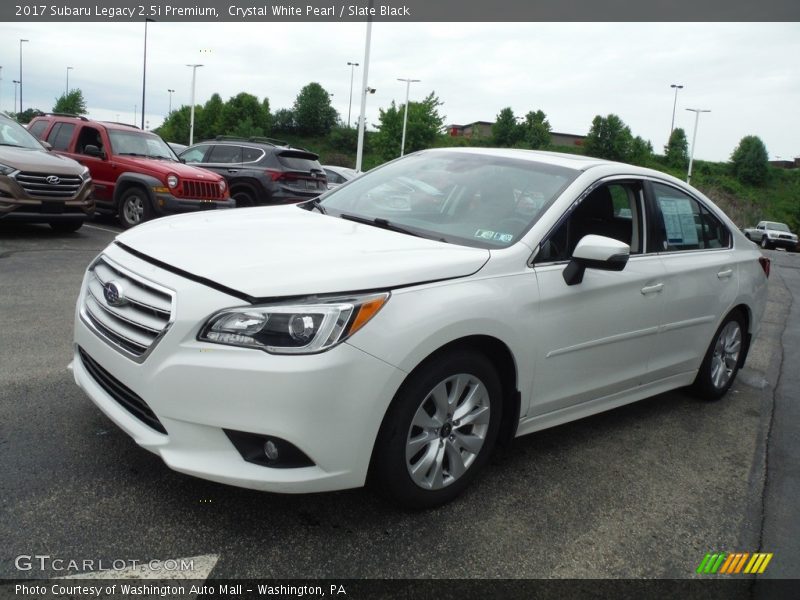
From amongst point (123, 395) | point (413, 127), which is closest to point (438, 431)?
point (123, 395)

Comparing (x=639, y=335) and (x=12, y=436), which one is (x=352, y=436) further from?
(x=639, y=335)

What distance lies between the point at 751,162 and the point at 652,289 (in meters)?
99.3

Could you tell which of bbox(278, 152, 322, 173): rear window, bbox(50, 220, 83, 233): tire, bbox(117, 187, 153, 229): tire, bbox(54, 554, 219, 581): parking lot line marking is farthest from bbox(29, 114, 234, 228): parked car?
bbox(54, 554, 219, 581): parking lot line marking

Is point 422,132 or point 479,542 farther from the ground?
point 422,132

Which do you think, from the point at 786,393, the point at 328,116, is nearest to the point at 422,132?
the point at 328,116

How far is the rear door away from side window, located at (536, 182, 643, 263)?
0.13 meters

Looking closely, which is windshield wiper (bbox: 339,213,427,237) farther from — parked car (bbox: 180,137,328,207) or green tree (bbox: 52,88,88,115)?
green tree (bbox: 52,88,88,115)

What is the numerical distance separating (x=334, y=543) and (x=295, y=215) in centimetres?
185

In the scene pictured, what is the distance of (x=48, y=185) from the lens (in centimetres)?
995

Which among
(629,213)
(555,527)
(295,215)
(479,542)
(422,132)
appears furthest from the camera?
(422,132)

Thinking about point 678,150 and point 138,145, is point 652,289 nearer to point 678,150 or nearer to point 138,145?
point 138,145

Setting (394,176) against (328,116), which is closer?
(394,176)

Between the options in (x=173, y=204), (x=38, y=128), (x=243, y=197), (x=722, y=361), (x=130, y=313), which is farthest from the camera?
(x=243, y=197)

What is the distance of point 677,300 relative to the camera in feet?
14.4
